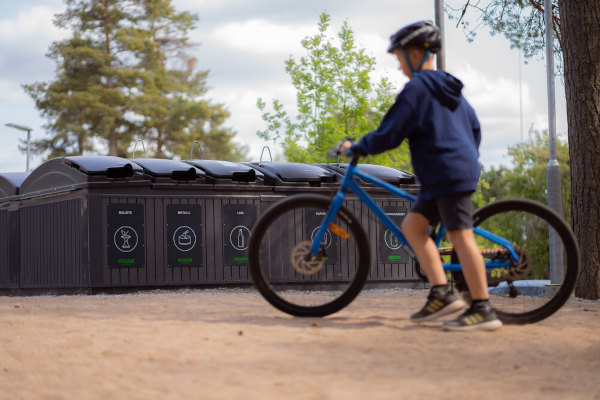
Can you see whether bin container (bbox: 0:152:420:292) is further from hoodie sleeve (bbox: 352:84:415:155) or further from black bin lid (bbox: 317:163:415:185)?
hoodie sleeve (bbox: 352:84:415:155)

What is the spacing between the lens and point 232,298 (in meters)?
7.48

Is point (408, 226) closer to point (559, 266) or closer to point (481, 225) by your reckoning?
point (481, 225)

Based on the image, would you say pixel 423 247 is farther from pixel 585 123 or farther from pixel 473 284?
pixel 585 123

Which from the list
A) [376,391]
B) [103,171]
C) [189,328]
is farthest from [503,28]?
[376,391]

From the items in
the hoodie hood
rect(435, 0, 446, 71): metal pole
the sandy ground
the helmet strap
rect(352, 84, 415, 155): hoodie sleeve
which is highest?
rect(435, 0, 446, 71): metal pole

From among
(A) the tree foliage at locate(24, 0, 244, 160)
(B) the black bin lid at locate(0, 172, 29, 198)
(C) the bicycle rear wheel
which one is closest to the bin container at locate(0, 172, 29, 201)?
(B) the black bin lid at locate(0, 172, 29, 198)

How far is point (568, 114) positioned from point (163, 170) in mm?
4351

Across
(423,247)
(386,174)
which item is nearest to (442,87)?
(423,247)

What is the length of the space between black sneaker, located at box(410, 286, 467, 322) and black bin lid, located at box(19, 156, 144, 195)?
4706 millimetres

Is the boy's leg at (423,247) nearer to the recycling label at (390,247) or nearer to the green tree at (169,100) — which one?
the recycling label at (390,247)

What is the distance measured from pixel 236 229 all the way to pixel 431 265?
185 inches

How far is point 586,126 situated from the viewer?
8.34m

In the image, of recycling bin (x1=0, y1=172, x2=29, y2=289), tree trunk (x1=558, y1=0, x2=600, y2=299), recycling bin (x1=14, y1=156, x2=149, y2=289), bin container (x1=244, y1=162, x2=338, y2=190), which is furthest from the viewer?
recycling bin (x1=0, y1=172, x2=29, y2=289)

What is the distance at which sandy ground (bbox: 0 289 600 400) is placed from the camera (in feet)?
12.3
